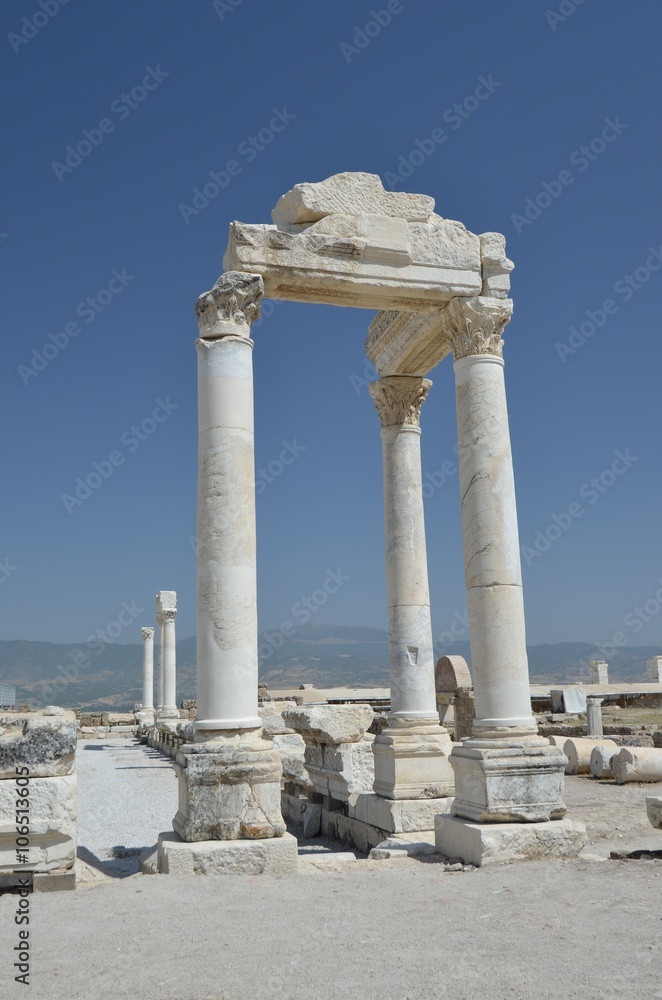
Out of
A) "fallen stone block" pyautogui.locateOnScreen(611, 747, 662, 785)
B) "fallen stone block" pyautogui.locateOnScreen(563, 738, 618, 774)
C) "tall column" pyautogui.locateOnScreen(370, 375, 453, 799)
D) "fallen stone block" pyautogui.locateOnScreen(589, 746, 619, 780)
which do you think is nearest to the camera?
"tall column" pyautogui.locateOnScreen(370, 375, 453, 799)

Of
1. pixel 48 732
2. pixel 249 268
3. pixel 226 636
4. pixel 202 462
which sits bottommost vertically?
pixel 48 732

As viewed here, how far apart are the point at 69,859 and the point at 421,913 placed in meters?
2.97

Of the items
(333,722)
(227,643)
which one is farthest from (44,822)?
(333,722)

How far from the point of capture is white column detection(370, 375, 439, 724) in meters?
11.6

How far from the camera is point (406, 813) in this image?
10344 mm

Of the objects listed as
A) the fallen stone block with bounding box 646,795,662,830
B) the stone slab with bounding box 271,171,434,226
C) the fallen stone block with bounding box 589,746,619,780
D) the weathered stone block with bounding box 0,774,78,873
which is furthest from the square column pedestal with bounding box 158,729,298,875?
the fallen stone block with bounding box 589,746,619,780

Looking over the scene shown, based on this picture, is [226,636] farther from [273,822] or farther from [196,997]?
[196,997]

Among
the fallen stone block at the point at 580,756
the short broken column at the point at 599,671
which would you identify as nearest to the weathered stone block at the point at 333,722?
the fallen stone block at the point at 580,756

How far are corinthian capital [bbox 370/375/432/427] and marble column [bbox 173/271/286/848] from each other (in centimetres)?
344

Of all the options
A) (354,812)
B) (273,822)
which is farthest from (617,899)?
(354,812)

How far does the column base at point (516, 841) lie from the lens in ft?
27.5

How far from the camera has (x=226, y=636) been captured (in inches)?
346

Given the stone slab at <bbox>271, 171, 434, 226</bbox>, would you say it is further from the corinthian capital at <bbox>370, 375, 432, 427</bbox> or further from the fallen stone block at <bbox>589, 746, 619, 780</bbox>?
the fallen stone block at <bbox>589, 746, 619, 780</bbox>

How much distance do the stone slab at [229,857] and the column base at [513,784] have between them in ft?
6.72
